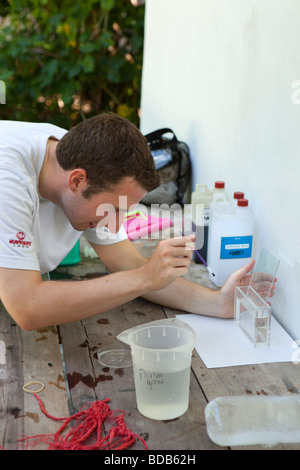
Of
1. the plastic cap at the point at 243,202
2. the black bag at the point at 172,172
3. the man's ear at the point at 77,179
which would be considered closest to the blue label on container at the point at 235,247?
the plastic cap at the point at 243,202

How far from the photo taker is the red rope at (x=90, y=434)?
106cm

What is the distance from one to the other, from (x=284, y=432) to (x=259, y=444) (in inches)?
2.6

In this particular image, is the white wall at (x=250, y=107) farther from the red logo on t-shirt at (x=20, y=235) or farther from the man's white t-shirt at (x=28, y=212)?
the red logo on t-shirt at (x=20, y=235)

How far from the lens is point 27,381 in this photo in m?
1.28

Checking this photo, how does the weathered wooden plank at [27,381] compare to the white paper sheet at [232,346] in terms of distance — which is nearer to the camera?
the weathered wooden plank at [27,381]

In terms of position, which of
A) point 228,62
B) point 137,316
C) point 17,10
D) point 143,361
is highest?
point 17,10

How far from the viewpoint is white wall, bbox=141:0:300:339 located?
1.56 m

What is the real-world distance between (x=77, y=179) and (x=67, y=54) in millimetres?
3473

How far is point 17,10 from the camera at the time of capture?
478 centimetres

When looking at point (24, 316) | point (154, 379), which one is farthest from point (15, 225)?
point (154, 379)

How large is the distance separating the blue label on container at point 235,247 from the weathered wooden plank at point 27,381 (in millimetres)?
640
